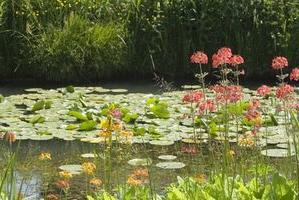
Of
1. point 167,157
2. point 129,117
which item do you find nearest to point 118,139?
point 167,157

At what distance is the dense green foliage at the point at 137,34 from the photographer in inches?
391

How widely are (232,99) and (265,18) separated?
270 inches

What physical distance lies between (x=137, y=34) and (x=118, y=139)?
5.35m

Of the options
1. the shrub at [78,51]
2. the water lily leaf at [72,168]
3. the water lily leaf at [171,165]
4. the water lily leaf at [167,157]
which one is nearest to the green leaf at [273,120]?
the water lily leaf at [167,157]

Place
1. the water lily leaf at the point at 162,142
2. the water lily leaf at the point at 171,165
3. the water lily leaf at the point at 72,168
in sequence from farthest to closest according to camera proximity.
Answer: the water lily leaf at the point at 162,142 → the water lily leaf at the point at 171,165 → the water lily leaf at the point at 72,168

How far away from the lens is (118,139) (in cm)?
508

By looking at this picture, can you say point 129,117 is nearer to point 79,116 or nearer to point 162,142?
point 79,116

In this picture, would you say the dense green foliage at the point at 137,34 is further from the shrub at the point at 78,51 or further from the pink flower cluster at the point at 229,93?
the pink flower cluster at the point at 229,93

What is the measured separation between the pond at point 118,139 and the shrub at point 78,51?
110 cm

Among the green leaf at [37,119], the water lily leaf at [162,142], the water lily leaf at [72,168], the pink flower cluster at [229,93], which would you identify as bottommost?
the water lily leaf at [72,168]

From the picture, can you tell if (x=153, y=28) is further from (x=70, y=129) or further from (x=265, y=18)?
(x=70, y=129)

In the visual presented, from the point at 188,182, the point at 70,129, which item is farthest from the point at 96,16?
the point at 188,182

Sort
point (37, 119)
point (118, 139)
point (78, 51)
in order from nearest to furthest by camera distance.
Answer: point (118, 139)
point (37, 119)
point (78, 51)

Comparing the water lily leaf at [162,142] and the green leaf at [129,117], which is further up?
the green leaf at [129,117]
